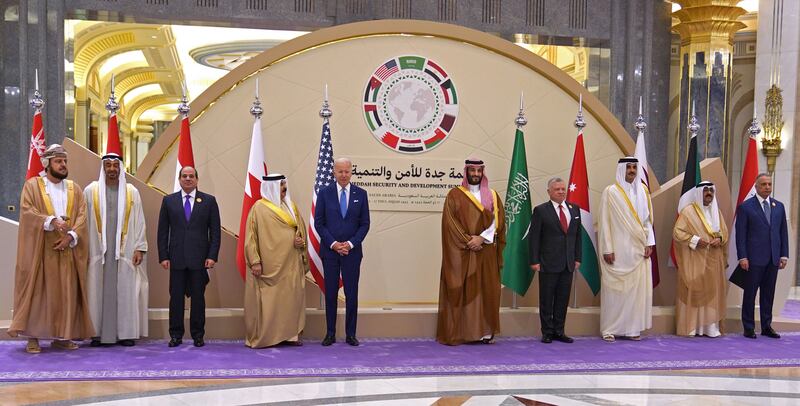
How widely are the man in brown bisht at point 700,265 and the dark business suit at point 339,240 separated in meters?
2.66

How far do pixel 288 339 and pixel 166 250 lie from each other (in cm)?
107

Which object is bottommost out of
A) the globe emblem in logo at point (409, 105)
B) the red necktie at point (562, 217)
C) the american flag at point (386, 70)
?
the red necktie at point (562, 217)

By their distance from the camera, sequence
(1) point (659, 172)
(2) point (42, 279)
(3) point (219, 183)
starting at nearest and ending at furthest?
(2) point (42, 279) → (3) point (219, 183) → (1) point (659, 172)

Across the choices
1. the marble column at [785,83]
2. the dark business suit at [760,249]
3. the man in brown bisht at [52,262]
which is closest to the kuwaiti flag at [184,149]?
the man in brown bisht at [52,262]

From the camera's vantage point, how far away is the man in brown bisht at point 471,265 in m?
→ 6.25

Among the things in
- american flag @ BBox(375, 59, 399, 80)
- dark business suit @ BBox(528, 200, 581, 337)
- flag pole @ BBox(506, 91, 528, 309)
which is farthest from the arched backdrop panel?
dark business suit @ BBox(528, 200, 581, 337)

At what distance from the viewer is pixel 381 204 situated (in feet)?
22.8

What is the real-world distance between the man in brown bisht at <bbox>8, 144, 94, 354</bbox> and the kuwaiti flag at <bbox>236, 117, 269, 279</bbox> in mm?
1099

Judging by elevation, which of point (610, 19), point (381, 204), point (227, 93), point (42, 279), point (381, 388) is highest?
point (610, 19)

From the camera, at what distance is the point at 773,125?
37.6ft

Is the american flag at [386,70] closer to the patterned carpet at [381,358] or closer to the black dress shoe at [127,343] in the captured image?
the patterned carpet at [381,358]

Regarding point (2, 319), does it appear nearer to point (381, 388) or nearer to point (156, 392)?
point (156, 392)

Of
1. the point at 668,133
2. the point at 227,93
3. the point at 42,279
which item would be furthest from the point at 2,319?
the point at 668,133

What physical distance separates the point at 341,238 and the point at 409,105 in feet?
4.91
